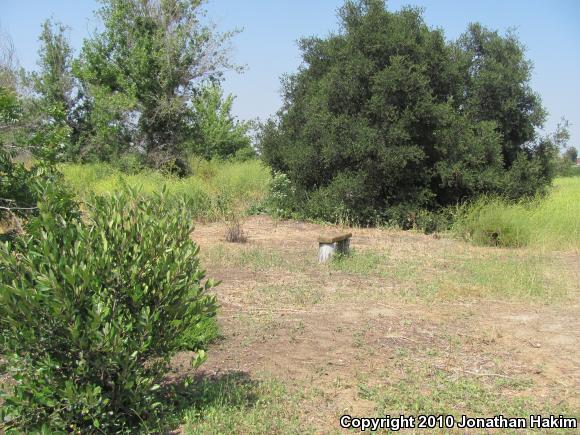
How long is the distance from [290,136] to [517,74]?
18.5 feet

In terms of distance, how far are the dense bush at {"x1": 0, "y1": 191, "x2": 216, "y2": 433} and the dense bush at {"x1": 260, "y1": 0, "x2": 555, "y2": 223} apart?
886cm

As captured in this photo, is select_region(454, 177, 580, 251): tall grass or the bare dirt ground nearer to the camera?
the bare dirt ground

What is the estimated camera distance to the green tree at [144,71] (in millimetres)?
19266

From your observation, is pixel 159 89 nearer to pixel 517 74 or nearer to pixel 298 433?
pixel 517 74

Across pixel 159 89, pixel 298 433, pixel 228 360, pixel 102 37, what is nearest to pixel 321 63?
pixel 159 89

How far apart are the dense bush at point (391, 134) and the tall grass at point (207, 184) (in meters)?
1.58

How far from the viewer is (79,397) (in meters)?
2.82

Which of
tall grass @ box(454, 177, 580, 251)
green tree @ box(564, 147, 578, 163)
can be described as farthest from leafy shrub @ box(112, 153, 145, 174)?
green tree @ box(564, 147, 578, 163)

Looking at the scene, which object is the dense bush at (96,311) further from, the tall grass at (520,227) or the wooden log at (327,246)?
the tall grass at (520,227)

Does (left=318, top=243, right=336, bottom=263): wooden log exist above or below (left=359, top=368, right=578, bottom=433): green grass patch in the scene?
above

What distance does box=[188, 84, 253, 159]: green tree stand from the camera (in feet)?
69.1

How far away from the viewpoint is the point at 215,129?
72.9 feet

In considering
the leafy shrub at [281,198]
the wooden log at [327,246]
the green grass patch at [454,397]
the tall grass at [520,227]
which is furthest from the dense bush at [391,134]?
the green grass patch at [454,397]

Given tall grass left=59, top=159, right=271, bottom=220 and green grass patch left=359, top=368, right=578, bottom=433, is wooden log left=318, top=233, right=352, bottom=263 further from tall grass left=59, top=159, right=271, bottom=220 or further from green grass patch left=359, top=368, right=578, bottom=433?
tall grass left=59, top=159, right=271, bottom=220
